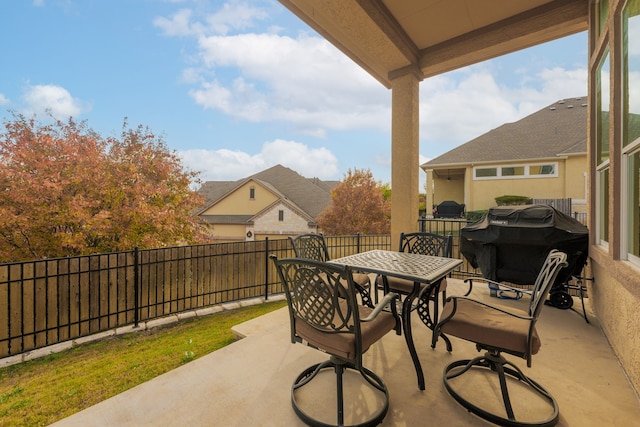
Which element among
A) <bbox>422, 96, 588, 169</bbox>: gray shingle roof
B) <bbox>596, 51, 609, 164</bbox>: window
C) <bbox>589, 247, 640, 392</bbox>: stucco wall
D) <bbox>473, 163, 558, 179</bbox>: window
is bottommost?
<bbox>589, 247, 640, 392</bbox>: stucco wall

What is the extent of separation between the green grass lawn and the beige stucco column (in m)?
3.30

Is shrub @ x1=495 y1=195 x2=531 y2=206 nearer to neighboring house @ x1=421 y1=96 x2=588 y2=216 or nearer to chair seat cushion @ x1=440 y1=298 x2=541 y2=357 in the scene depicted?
neighboring house @ x1=421 y1=96 x2=588 y2=216

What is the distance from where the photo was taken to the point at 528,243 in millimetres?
3375

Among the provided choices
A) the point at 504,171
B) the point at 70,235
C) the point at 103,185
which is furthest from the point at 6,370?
the point at 504,171

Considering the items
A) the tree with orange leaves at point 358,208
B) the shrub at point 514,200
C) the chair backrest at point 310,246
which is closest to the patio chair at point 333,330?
the chair backrest at point 310,246

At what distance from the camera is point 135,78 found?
338 inches

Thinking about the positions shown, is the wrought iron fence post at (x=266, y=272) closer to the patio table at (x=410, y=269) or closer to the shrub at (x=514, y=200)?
the patio table at (x=410, y=269)

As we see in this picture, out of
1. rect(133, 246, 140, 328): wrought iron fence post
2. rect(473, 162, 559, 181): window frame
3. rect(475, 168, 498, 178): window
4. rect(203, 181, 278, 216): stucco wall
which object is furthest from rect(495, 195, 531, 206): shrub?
rect(133, 246, 140, 328): wrought iron fence post

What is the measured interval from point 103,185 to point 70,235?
114 centimetres

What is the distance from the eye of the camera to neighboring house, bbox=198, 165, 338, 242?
58.9 ft

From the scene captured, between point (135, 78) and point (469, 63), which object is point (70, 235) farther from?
point (469, 63)

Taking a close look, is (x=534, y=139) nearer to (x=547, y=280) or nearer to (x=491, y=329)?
(x=547, y=280)

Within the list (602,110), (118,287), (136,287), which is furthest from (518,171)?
(118,287)

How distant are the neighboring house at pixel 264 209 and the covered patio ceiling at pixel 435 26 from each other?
44.5 feet
